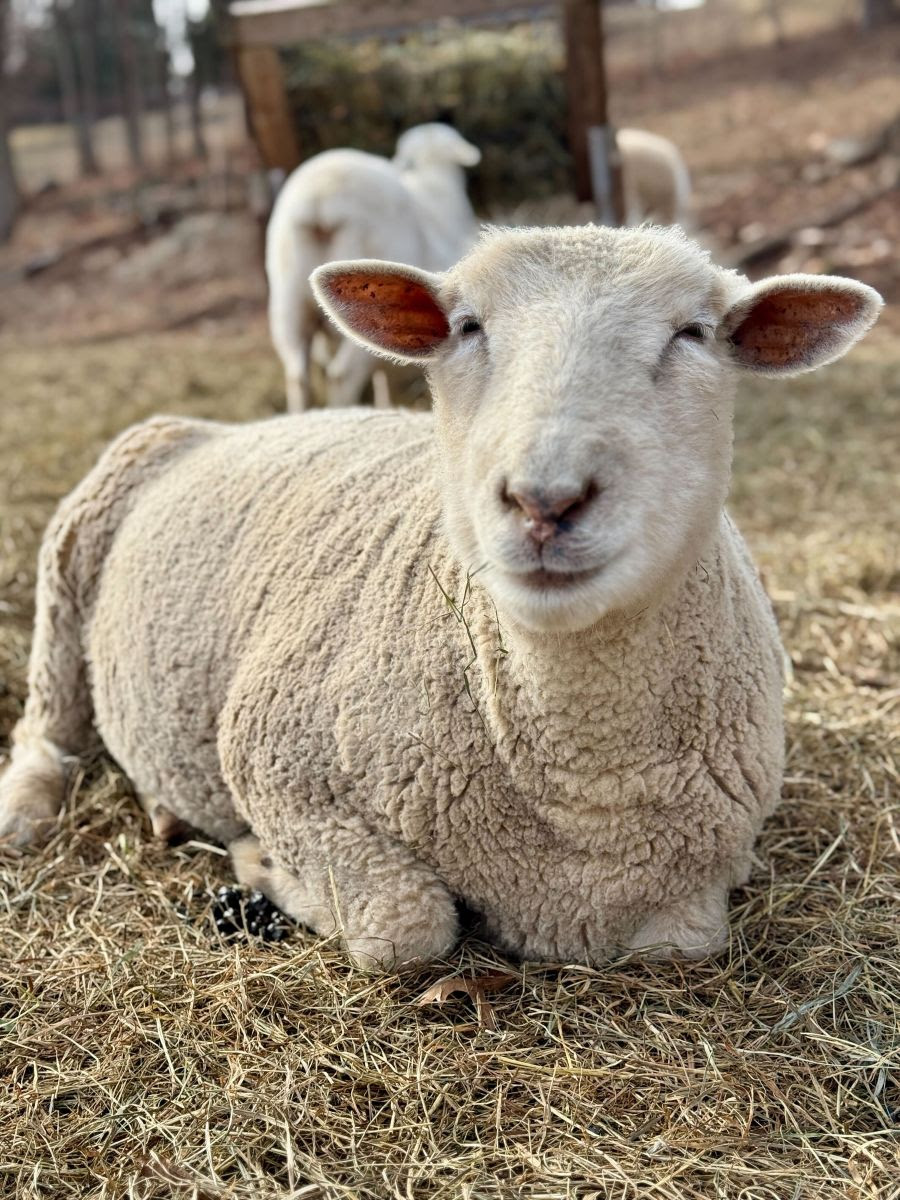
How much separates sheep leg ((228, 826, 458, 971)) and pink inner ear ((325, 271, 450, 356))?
42.6 inches

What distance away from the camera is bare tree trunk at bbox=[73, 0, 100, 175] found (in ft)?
70.5

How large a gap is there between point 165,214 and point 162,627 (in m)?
16.8

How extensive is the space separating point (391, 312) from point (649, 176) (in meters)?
8.50

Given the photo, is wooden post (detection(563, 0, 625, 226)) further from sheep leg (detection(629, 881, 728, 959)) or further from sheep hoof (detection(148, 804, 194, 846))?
sheep leg (detection(629, 881, 728, 959))

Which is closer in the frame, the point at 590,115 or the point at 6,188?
the point at 590,115

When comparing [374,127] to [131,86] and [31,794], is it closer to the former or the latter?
[31,794]

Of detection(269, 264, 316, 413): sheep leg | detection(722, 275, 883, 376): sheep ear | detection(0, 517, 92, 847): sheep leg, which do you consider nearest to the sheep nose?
detection(722, 275, 883, 376): sheep ear

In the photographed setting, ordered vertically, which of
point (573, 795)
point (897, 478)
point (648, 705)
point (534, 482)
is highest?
point (534, 482)

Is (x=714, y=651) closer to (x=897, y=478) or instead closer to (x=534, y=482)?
(x=534, y=482)

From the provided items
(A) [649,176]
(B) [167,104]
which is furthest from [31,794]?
(B) [167,104]

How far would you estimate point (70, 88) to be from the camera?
73.3ft

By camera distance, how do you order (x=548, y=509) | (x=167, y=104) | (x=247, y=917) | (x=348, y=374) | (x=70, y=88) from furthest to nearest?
(x=70, y=88) → (x=167, y=104) → (x=348, y=374) → (x=247, y=917) → (x=548, y=509)

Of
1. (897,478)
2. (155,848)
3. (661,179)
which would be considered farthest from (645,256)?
(661,179)

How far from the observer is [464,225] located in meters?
7.73
